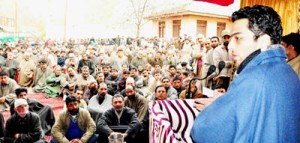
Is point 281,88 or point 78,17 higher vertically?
point 78,17

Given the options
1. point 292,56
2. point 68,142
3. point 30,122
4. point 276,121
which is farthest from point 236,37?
point 30,122

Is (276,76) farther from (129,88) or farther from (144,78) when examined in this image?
(144,78)

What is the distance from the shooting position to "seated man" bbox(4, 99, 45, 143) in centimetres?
412

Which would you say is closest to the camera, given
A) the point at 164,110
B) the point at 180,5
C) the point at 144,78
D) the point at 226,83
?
the point at 164,110

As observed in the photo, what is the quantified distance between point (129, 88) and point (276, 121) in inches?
154

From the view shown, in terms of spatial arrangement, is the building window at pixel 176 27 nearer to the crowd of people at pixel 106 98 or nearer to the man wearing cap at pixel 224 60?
the crowd of people at pixel 106 98

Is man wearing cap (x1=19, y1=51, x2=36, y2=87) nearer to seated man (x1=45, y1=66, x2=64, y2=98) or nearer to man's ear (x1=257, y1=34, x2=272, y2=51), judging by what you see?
seated man (x1=45, y1=66, x2=64, y2=98)

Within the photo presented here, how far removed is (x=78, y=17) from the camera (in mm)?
30484

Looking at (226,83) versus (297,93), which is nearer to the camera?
(297,93)

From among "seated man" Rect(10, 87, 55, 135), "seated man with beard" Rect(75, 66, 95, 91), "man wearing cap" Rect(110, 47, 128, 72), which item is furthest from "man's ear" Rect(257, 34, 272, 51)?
"man wearing cap" Rect(110, 47, 128, 72)

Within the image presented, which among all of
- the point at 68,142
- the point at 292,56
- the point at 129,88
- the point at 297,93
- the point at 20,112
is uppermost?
the point at 292,56

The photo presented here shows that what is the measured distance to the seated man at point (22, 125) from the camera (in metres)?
4.12

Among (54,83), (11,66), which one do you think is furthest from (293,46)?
(11,66)

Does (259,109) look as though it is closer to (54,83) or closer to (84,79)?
(84,79)
